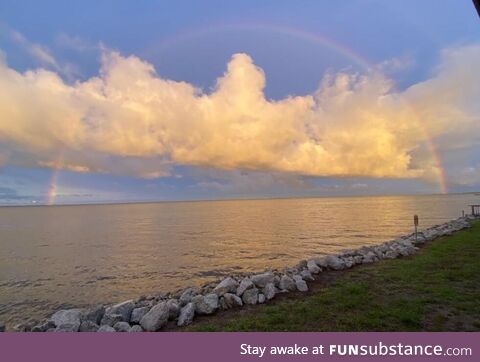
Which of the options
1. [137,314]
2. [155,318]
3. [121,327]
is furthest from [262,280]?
[121,327]

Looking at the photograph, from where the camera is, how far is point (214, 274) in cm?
1975

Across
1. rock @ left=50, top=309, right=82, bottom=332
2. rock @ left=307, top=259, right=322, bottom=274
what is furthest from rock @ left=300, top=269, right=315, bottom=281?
rock @ left=50, top=309, right=82, bottom=332

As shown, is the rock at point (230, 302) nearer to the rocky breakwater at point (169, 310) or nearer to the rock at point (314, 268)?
the rocky breakwater at point (169, 310)

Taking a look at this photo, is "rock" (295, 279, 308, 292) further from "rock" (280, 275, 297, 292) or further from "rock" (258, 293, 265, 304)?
"rock" (258, 293, 265, 304)

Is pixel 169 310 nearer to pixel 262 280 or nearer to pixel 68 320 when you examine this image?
pixel 68 320

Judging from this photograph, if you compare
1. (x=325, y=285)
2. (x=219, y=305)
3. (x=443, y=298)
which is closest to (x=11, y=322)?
(x=219, y=305)

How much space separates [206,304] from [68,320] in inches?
145

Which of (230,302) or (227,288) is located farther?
(227,288)

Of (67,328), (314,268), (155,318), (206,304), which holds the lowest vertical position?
(67,328)

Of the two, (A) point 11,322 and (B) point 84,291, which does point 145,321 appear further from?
(B) point 84,291

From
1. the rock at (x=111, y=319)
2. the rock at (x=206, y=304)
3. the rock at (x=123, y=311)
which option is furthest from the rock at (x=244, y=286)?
the rock at (x=111, y=319)

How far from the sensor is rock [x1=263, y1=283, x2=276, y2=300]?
373 inches

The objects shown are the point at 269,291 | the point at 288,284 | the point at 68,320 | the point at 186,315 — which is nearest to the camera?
the point at 186,315

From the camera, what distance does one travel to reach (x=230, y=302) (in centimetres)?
907
